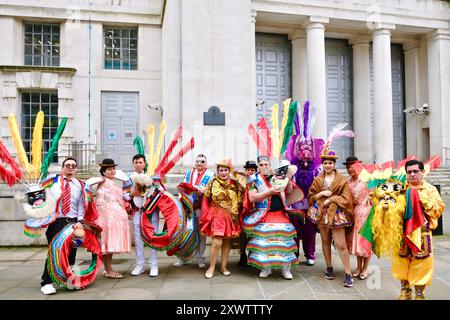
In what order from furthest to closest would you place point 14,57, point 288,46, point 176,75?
1. point 288,46
2. point 14,57
3. point 176,75

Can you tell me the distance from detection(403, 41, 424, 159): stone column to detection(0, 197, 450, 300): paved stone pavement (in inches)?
525

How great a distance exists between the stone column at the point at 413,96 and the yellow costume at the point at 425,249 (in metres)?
15.8

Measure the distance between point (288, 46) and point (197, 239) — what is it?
44.1 feet

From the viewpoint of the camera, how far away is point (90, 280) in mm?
4945

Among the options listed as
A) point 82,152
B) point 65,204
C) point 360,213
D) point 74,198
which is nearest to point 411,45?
point 82,152

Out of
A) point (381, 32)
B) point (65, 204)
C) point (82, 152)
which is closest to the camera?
point (65, 204)

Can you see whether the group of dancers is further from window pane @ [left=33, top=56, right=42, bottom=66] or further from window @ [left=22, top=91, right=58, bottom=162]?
window pane @ [left=33, top=56, right=42, bottom=66]

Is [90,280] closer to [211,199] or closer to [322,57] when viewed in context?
[211,199]

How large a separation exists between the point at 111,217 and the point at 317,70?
11.9m

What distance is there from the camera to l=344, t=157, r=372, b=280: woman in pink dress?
4996 mm

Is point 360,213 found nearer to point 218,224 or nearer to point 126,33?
point 218,224

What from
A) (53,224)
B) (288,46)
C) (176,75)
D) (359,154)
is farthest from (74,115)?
(359,154)

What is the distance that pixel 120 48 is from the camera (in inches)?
613

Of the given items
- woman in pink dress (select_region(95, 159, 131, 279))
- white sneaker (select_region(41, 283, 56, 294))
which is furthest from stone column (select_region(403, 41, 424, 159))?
white sneaker (select_region(41, 283, 56, 294))
